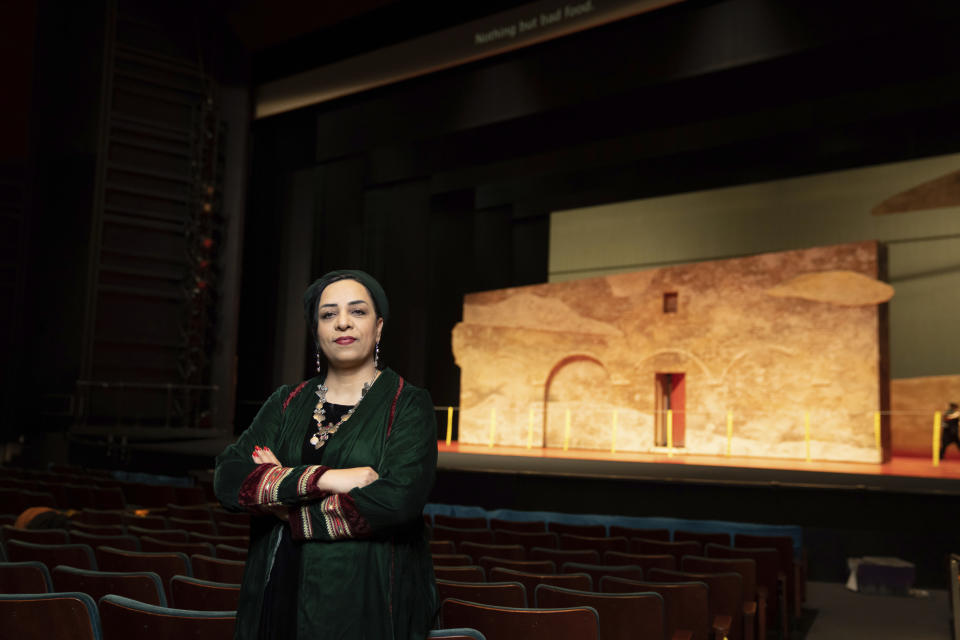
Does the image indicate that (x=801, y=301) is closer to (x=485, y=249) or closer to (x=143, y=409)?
(x=485, y=249)

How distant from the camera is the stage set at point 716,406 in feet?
26.9

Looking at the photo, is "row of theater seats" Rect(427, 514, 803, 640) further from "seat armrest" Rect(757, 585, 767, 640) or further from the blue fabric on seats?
the blue fabric on seats

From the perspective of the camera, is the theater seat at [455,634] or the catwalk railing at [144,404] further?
the catwalk railing at [144,404]

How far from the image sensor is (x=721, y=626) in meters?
3.67

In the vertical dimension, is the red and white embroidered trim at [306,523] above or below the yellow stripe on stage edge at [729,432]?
above

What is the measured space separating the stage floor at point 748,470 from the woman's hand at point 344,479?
7.39 meters

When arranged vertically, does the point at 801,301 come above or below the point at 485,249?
below

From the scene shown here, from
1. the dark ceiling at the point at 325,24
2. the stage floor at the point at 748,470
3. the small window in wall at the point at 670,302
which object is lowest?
the stage floor at the point at 748,470

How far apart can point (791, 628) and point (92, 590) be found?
4.82m

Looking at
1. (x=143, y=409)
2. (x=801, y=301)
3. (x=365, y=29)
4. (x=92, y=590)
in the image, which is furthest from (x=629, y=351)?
(x=92, y=590)

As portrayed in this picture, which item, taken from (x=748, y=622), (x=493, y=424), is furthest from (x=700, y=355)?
(x=748, y=622)

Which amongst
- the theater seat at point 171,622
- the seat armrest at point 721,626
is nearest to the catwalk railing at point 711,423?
the seat armrest at point 721,626

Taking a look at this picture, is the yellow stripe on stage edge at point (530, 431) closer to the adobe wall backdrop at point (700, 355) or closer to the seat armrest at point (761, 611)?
the adobe wall backdrop at point (700, 355)

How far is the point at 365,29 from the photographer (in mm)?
15023
